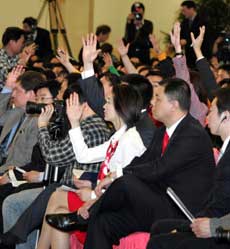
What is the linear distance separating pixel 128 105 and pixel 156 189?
634mm

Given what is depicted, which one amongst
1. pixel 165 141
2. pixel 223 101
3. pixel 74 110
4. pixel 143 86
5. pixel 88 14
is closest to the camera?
pixel 223 101

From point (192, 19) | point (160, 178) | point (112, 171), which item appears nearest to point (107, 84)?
point (112, 171)

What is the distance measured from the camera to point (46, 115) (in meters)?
4.62

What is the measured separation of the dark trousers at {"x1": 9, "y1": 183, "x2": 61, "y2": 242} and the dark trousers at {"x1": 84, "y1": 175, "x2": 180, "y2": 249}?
69 centimetres

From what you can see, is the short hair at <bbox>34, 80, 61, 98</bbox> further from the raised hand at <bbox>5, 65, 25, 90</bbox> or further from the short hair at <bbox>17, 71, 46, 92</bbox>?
the raised hand at <bbox>5, 65, 25, 90</bbox>

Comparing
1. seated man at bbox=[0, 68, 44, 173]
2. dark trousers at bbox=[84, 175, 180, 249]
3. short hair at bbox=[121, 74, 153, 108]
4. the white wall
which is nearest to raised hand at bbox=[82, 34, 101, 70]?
short hair at bbox=[121, 74, 153, 108]

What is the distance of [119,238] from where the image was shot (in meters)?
3.84

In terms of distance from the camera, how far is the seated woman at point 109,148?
4188 millimetres

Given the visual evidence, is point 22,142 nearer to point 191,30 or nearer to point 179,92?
point 179,92

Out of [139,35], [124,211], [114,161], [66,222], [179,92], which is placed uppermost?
[179,92]

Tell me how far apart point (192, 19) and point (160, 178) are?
5.73m

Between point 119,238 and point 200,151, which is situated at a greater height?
point 200,151

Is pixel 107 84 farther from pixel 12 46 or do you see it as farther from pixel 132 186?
pixel 12 46

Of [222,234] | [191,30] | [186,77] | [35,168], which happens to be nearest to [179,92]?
[186,77]
